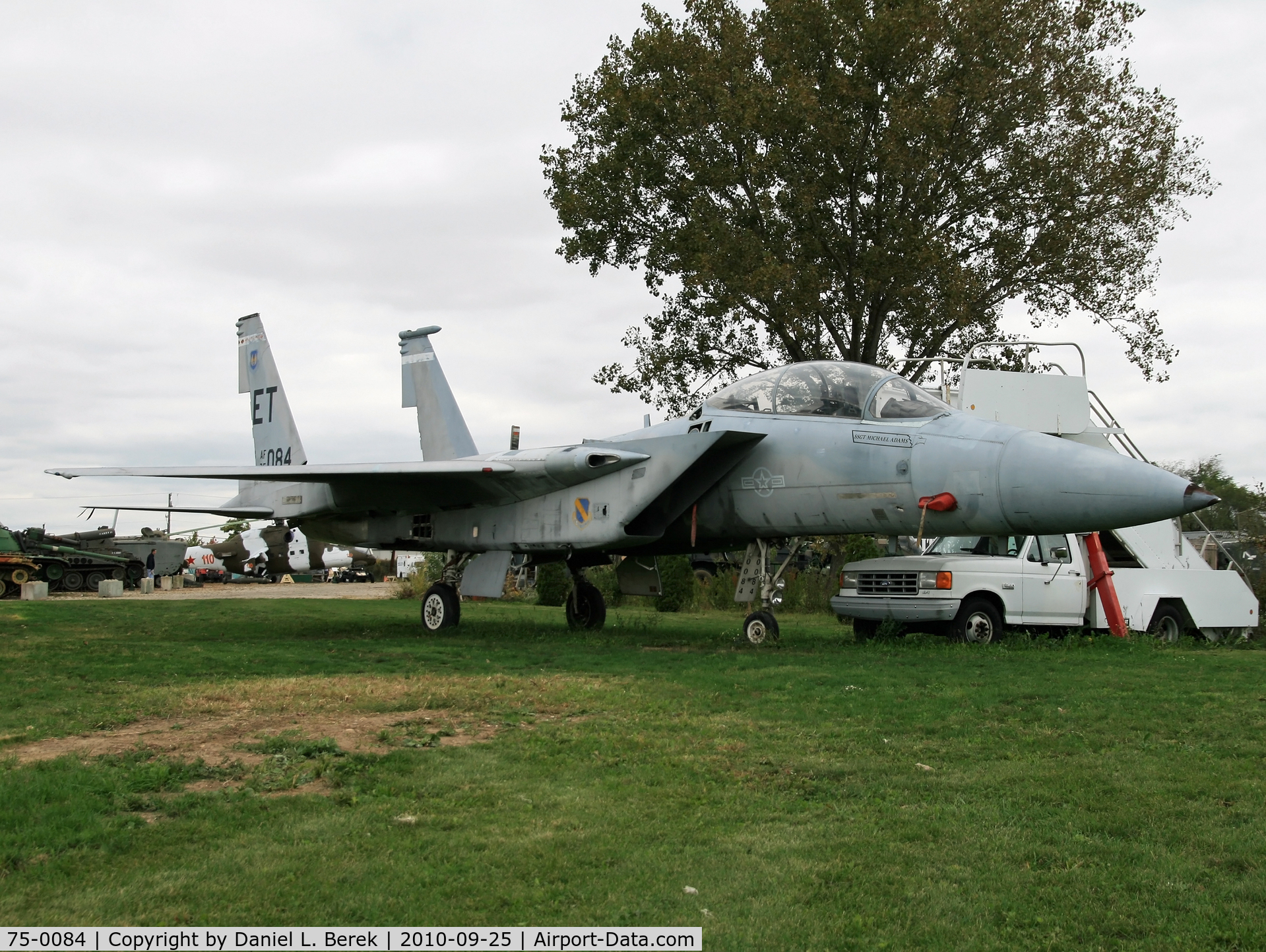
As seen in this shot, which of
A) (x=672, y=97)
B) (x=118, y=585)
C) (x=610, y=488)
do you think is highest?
(x=672, y=97)

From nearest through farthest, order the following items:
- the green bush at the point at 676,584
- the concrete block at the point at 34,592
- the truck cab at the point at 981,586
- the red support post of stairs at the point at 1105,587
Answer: the truck cab at the point at 981,586 < the red support post of stairs at the point at 1105,587 < the green bush at the point at 676,584 < the concrete block at the point at 34,592

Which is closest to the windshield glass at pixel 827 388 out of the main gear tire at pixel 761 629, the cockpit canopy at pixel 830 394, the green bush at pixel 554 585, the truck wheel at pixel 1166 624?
the cockpit canopy at pixel 830 394

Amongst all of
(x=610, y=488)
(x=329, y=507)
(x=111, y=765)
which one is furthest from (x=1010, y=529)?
(x=329, y=507)

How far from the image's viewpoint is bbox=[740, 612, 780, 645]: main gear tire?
452 inches

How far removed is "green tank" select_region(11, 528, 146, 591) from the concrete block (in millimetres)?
4193

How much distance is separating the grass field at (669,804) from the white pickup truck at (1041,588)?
2.99m

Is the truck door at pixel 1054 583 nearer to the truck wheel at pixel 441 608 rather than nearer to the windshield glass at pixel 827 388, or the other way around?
the windshield glass at pixel 827 388

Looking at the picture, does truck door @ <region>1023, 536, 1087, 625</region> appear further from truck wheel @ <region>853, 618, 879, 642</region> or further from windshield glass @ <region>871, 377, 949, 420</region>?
windshield glass @ <region>871, 377, 949, 420</region>

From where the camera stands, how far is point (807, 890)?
352cm

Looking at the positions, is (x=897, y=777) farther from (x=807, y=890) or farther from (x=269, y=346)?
(x=269, y=346)

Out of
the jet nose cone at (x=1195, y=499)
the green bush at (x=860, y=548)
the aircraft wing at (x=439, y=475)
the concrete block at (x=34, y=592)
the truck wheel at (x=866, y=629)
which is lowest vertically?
the concrete block at (x=34, y=592)

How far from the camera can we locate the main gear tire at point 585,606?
50.9ft

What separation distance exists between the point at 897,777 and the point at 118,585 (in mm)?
29645

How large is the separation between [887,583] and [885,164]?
473 inches
